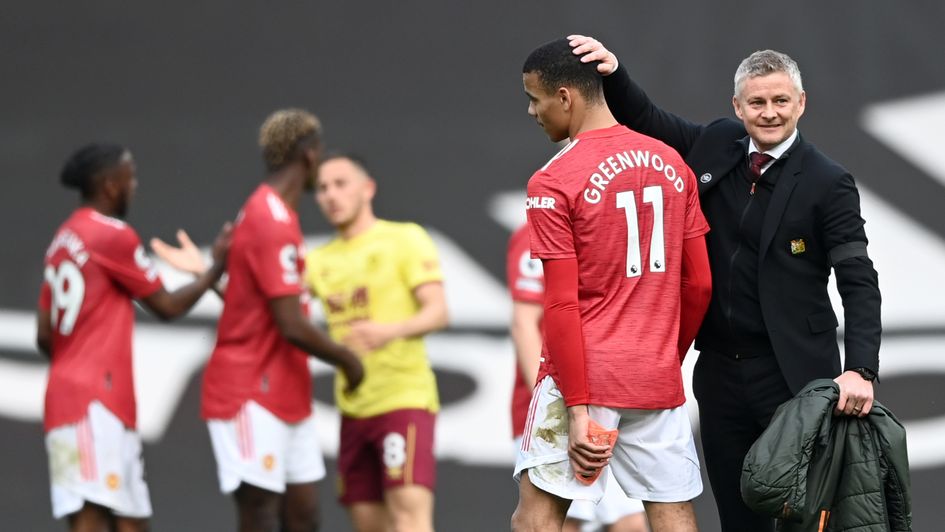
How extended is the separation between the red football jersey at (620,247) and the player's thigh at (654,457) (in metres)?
0.06

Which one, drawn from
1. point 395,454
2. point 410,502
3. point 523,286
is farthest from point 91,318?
point 523,286

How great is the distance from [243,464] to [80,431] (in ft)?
2.16

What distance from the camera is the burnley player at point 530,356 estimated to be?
5.62m

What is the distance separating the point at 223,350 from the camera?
5.53 meters

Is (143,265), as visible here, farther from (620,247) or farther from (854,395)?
(854,395)

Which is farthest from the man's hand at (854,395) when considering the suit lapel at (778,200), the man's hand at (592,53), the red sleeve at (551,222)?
the man's hand at (592,53)

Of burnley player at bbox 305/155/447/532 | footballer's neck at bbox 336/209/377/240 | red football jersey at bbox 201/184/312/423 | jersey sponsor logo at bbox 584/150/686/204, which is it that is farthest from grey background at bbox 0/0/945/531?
jersey sponsor logo at bbox 584/150/686/204

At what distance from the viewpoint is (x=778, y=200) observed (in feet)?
12.7

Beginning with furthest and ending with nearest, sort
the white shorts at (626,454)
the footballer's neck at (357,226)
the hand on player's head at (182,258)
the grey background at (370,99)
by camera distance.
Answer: the grey background at (370,99) → the footballer's neck at (357,226) → the hand on player's head at (182,258) → the white shorts at (626,454)

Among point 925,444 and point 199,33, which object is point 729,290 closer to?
point 925,444

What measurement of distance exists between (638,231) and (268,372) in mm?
2344

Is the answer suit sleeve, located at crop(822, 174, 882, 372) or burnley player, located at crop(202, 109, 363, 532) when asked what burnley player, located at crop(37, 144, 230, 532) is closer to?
burnley player, located at crop(202, 109, 363, 532)

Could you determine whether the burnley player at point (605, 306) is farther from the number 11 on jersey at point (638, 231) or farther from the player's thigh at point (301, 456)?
the player's thigh at point (301, 456)

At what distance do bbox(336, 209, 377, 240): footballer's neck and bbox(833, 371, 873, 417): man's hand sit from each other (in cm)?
290
